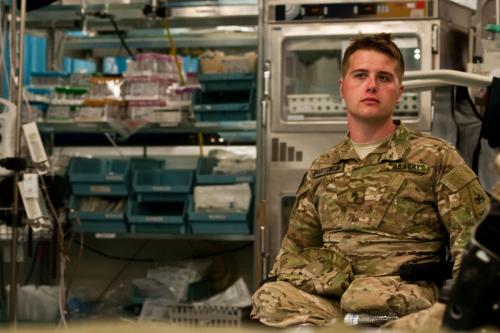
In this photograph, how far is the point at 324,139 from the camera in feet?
15.1

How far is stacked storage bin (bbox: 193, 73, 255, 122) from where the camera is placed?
4.97 m

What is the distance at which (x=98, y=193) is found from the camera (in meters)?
5.17

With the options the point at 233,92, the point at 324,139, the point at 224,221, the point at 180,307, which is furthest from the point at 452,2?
the point at 180,307

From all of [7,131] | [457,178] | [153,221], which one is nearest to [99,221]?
[153,221]

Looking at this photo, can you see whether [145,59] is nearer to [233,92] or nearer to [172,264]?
[233,92]

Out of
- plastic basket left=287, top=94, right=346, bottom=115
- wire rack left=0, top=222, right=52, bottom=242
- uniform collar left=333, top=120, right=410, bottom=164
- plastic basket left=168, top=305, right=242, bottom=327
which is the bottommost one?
plastic basket left=168, top=305, right=242, bottom=327

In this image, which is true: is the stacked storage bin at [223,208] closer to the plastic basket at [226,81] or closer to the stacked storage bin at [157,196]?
the stacked storage bin at [157,196]

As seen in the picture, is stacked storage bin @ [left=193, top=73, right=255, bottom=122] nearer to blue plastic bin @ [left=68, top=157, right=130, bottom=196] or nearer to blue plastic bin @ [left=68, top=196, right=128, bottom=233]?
blue plastic bin @ [left=68, top=157, right=130, bottom=196]

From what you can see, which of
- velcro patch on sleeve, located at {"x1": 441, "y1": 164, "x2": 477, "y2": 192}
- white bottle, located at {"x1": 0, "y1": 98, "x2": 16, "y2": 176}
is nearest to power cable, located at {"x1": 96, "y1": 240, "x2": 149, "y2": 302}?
white bottle, located at {"x1": 0, "y1": 98, "x2": 16, "y2": 176}

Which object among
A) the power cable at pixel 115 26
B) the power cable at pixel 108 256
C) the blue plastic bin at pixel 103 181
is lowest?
the power cable at pixel 108 256

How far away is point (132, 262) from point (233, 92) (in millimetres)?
1274

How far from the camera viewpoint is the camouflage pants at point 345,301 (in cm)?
279

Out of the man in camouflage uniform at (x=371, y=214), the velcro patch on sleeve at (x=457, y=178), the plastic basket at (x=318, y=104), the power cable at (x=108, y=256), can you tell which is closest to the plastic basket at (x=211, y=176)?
the plastic basket at (x=318, y=104)

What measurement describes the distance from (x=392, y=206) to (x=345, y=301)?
0.42 meters
